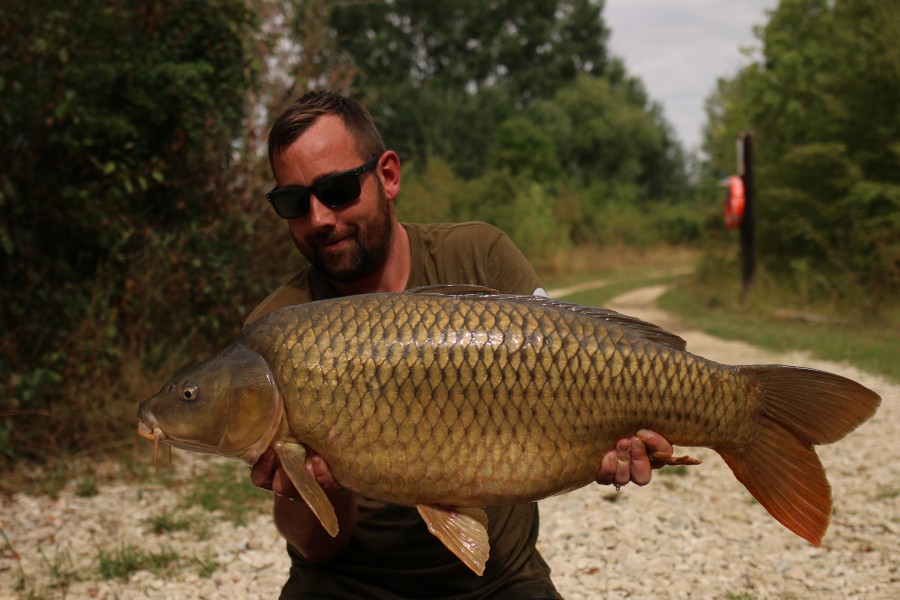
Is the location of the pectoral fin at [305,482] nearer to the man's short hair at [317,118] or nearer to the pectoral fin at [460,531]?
the pectoral fin at [460,531]

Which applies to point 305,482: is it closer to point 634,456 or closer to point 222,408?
point 222,408

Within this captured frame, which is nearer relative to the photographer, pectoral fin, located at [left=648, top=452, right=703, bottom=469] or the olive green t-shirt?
pectoral fin, located at [left=648, top=452, right=703, bottom=469]

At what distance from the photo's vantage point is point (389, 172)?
1995 mm

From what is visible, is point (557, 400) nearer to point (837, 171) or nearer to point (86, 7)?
point (86, 7)

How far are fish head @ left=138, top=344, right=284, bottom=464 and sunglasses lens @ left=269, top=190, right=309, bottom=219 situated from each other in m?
0.37

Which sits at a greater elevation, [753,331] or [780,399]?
[780,399]

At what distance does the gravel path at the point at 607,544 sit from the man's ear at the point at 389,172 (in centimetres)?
166

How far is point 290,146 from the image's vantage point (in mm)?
1838

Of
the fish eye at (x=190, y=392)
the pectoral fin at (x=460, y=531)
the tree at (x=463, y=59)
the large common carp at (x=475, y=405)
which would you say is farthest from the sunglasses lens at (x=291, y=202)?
the tree at (x=463, y=59)

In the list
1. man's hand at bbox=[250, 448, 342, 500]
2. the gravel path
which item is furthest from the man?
the gravel path

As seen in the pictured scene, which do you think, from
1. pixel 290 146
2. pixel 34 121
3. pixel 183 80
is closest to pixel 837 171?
pixel 183 80

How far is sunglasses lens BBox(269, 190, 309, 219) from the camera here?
6.03ft

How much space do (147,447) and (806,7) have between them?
1815 cm

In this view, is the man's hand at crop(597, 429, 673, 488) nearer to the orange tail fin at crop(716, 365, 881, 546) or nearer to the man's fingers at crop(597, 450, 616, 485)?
the man's fingers at crop(597, 450, 616, 485)
